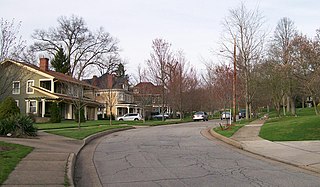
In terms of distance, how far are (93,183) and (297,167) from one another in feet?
19.7

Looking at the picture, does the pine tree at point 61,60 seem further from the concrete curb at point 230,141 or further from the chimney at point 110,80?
the concrete curb at point 230,141

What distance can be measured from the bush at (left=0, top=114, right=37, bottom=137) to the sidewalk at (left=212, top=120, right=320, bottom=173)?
10.2m

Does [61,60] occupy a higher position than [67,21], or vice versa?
[67,21]

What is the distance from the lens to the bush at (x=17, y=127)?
18.9 meters

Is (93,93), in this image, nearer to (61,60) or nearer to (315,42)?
(61,60)

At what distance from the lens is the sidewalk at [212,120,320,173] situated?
11656mm

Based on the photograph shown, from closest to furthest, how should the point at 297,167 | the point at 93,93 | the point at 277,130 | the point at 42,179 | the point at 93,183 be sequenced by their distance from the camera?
the point at 42,179, the point at 93,183, the point at 297,167, the point at 277,130, the point at 93,93

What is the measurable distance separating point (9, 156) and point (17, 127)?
8.05m

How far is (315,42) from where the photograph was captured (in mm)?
30750

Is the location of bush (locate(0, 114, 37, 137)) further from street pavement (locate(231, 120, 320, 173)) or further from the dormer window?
the dormer window

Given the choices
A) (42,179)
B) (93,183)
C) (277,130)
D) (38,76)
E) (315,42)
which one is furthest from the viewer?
(38,76)

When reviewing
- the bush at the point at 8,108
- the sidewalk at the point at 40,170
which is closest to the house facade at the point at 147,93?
the bush at the point at 8,108

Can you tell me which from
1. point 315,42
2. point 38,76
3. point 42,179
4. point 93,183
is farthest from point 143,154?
point 38,76

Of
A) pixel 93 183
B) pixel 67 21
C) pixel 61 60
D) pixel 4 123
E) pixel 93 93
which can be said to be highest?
pixel 67 21
